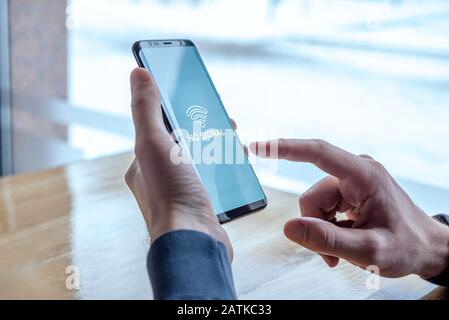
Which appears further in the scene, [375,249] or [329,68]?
[329,68]

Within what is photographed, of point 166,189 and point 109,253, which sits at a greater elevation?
point 166,189

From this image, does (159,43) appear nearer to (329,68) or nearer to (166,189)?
(166,189)

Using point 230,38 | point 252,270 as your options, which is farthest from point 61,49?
point 252,270

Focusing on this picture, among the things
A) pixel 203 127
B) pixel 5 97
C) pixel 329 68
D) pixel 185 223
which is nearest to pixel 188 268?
pixel 185 223

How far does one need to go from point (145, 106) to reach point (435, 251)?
338 millimetres

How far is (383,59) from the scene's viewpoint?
5.05ft

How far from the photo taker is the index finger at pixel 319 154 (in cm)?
62

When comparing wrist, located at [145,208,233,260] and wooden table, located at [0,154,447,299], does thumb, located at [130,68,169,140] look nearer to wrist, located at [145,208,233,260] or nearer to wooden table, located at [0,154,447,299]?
wrist, located at [145,208,233,260]

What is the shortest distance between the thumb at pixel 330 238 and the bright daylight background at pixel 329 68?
3.06 ft

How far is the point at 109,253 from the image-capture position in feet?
2.35

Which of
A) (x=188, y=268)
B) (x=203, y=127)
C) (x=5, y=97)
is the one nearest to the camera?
(x=188, y=268)

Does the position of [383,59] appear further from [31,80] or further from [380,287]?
[31,80]

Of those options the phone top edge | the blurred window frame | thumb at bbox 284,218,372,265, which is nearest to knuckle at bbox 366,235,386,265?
thumb at bbox 284,218,372,265

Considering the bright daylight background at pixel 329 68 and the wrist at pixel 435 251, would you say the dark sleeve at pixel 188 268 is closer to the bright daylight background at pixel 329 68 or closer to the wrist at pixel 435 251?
the wrist at pixel 435 251
